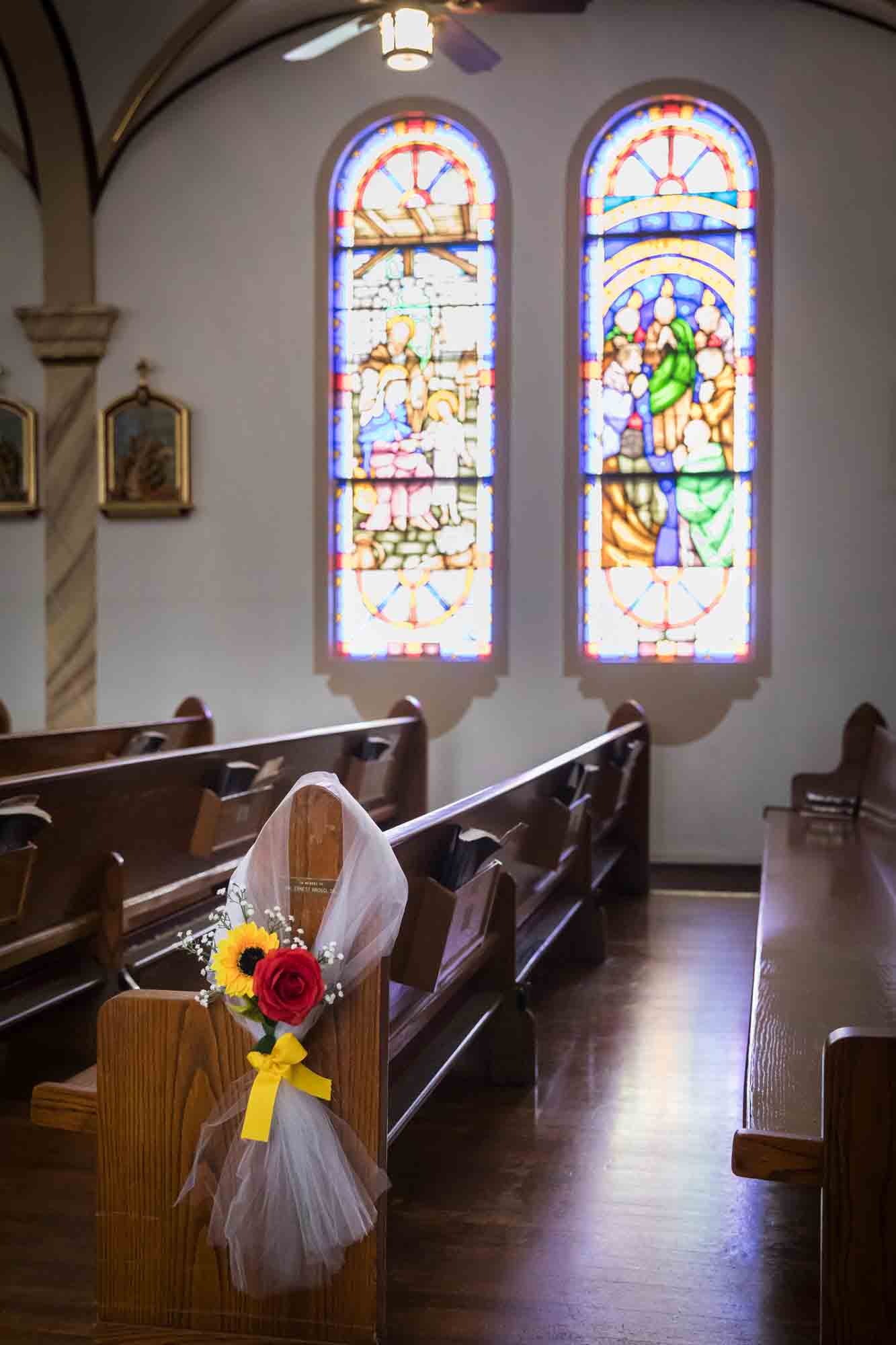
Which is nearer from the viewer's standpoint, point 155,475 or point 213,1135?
point 213,1135

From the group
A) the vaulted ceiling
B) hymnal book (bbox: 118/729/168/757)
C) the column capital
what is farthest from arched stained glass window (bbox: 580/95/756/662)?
hymnal book (bbox: 118/729/168/757)

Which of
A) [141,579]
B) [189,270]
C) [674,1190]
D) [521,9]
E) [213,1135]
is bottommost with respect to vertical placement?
[674,1190]

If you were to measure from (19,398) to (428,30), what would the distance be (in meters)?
3.90

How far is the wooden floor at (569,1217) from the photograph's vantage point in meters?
2.29

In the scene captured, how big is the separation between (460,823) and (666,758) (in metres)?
4.41

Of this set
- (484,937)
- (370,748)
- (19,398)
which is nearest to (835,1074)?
(484,937)

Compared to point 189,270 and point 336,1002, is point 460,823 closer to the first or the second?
point 336,1002

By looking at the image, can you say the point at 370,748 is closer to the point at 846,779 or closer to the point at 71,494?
the point at 846,779

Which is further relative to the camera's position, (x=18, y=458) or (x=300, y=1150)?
(x=18, y=458)

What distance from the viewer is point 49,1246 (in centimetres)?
258

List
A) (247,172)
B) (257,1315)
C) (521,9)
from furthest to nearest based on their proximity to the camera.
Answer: (247,172), (521,9), (257,1315)

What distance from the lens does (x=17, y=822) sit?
3111 millimetres

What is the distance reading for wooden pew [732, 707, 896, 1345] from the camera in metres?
1.93

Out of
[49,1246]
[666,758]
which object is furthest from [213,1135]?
[666,758]
